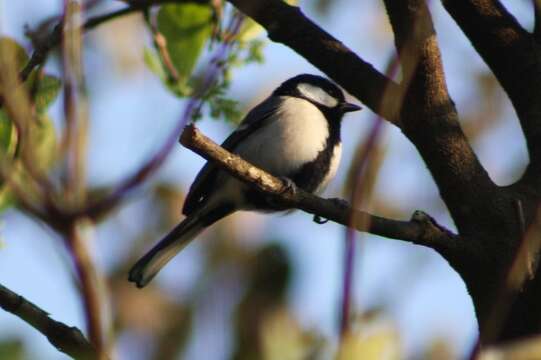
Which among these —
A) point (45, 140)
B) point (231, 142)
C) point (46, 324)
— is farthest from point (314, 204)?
point (231, 142)

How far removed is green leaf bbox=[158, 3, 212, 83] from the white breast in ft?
2.92

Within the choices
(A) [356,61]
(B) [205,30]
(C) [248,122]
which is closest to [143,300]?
(A) [356,61]

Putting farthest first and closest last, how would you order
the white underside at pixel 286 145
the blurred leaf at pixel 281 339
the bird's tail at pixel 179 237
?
the white underside at pixel 286 145, the bird's tail at pixel 179 237, the blurred leaf at pixel 281 339

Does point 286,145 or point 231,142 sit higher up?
point 286,145

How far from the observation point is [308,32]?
2.61m

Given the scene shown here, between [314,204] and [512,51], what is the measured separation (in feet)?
Answer: 2.42

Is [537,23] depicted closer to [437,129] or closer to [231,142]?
[437,129]

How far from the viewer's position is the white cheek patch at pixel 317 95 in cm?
429

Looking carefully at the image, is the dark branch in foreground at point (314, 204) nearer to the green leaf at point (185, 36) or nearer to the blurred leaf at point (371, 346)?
the green leaf at point (185, 36)

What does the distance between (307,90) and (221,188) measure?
1.00 metres

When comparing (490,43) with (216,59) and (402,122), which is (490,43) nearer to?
(402,122)

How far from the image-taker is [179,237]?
353 cm

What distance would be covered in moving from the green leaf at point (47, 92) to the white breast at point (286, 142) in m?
1.25

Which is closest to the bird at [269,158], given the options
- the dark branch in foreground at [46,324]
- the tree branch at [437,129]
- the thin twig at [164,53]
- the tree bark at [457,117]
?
the thin twig at [164,53]
